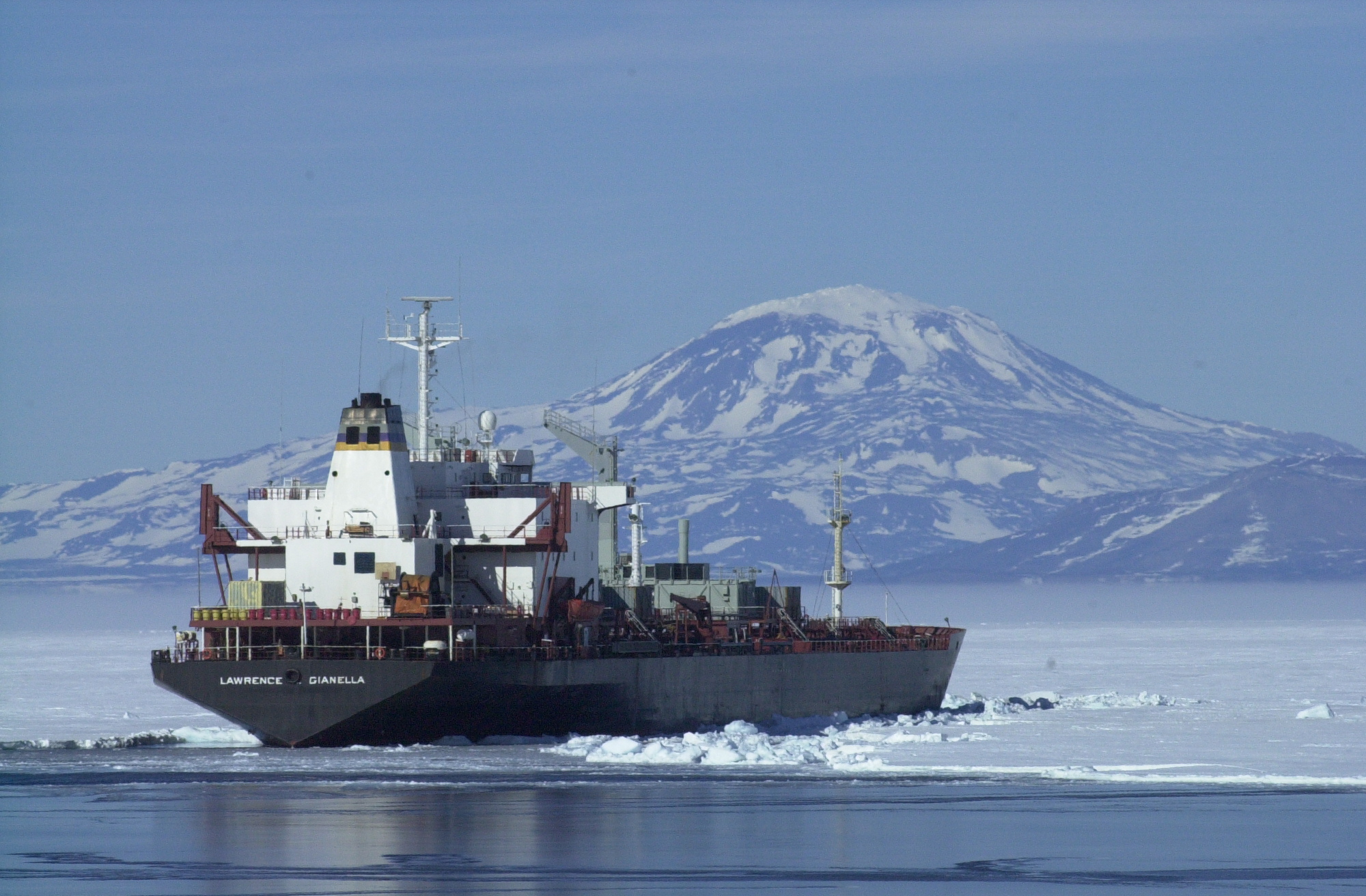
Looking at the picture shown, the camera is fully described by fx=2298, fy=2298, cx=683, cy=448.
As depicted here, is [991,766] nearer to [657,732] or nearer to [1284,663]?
[657,732]

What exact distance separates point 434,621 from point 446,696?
1683 millimetres

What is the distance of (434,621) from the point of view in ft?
167

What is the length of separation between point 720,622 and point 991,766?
49.6 ft

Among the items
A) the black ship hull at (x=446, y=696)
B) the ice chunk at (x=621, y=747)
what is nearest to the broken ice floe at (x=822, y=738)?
the ice chunk at (x=621, y=747)

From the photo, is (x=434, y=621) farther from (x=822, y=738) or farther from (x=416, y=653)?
(x=822, y=738)

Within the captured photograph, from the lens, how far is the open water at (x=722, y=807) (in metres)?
32.8

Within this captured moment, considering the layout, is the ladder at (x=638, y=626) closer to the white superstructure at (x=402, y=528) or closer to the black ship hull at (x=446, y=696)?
the black ship hull at (x=446, y=696)

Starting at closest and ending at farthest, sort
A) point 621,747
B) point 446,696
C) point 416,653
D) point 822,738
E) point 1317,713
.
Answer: point 621,747
point 446,696
point 416,653
point 822,738
point 1317,713

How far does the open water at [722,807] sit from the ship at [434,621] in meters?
1.16

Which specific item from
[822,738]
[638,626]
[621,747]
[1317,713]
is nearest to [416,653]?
[621,747]

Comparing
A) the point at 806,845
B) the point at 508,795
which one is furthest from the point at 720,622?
the point at 806,845

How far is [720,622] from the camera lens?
203 ft

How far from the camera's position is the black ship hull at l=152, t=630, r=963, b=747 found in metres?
50.3

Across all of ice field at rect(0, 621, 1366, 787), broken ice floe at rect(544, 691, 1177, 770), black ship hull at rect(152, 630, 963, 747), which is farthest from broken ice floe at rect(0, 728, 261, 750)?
broken ice floe at rect(544, 691, 1177, 770)
